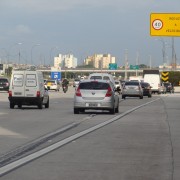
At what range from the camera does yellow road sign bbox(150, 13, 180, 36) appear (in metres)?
64.2

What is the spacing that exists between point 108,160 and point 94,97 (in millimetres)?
19477

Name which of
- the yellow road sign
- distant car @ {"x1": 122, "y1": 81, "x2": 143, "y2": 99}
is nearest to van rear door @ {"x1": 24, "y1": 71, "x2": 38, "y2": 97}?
distant car @ {"x1": 122, "y1": 81, "x2": 143, "y2": 99}

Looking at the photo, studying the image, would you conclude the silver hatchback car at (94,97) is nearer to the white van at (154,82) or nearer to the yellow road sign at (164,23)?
the yellow road sign at (164,23)

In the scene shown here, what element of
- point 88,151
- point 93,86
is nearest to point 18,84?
point 93,86

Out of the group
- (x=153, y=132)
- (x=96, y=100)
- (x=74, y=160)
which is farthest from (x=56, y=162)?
(x=96, y=100)

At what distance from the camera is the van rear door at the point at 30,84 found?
3831 centimetres

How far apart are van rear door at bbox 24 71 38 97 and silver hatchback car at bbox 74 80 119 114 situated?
4721 mm

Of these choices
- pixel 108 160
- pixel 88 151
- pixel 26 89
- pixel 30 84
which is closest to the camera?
pixel 108 160

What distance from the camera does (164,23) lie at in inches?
2534

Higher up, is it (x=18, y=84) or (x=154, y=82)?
(x=18, y=84)

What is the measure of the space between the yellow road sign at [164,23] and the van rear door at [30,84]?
2750cm

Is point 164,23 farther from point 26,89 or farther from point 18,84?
point 26,89

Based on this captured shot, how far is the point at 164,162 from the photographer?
14.3 meters

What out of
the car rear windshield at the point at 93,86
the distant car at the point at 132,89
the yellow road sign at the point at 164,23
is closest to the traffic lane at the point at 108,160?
the car rear windshield at the point at 93,86
